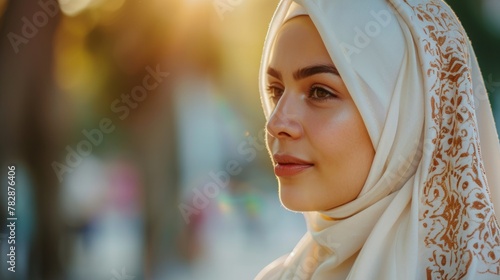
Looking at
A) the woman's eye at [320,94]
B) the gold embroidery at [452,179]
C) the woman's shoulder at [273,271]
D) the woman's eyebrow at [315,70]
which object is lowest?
the woman's shoulder at [273,271]

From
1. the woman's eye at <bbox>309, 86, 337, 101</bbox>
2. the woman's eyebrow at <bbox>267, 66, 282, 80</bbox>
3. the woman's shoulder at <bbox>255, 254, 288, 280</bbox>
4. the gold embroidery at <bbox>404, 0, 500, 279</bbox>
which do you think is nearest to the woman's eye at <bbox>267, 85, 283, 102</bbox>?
the woman's eyebrow at <bbox>267, 66, 282, 80</bbox>

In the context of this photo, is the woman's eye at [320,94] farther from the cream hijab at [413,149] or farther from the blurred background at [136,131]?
the blurred background at [136,131]

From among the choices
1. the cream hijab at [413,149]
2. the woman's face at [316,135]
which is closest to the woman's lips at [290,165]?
the woman's face at [316,135]

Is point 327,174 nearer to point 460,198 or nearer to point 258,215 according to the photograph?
point 460,198

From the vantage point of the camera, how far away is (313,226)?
187 cm

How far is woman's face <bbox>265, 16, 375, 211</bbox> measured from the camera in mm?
1676

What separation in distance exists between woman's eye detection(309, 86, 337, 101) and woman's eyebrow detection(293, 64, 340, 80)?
4 cm

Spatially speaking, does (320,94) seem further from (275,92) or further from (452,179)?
(452,179)

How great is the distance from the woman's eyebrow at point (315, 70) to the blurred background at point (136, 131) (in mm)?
1492

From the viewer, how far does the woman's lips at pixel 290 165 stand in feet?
5.57

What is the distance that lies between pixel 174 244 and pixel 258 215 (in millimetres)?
1428

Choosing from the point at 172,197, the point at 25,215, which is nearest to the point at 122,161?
the point at 172,197

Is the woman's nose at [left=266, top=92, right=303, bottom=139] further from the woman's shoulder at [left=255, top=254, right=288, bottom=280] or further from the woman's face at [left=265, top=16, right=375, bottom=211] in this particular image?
the woman's shoulder at [left=255, top=254, right=288, bottom=280]

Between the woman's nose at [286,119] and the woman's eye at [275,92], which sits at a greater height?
the woman's eye at [275,92]
